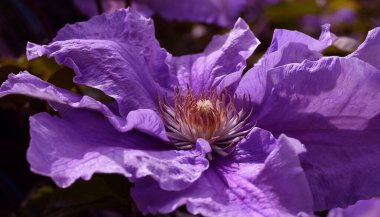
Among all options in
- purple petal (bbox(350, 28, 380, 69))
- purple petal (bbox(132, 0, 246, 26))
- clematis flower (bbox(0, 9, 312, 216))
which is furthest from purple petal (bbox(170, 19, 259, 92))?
purple petal (bbox(132, 0, 246, 26))

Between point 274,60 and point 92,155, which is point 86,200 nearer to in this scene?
point 92,155

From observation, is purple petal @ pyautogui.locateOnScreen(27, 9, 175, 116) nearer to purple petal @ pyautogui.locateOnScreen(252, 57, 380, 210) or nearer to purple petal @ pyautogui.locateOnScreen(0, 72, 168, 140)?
purple petal @ pyautogui.locateOnScreen(0, 72, 168, 140)

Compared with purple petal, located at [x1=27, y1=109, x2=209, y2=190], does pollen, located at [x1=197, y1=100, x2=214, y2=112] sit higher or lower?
lower

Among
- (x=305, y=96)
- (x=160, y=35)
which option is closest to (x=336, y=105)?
(x=305, y=96)

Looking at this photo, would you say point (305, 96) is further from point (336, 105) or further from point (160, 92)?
point (160, 92)

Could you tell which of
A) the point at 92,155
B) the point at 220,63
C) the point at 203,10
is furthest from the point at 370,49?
the point at 203,10

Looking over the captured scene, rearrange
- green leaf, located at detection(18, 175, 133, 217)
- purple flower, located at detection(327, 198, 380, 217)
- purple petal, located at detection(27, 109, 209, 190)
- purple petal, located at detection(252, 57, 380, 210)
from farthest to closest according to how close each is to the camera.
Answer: purple flower, located at detection(327, 198, 380, 217) → green leaf, located at detection(18, 175, 133, 217) → purple petal, located at detection(252, 57, 380, 210) → purple petal, located at detection(27, 109, 209, 190)

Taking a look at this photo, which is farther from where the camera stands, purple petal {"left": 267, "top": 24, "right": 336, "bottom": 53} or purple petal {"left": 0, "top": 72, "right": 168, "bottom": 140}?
purple petal {"left": 267, "top": 24, "right": 336, "bottom": 53}
